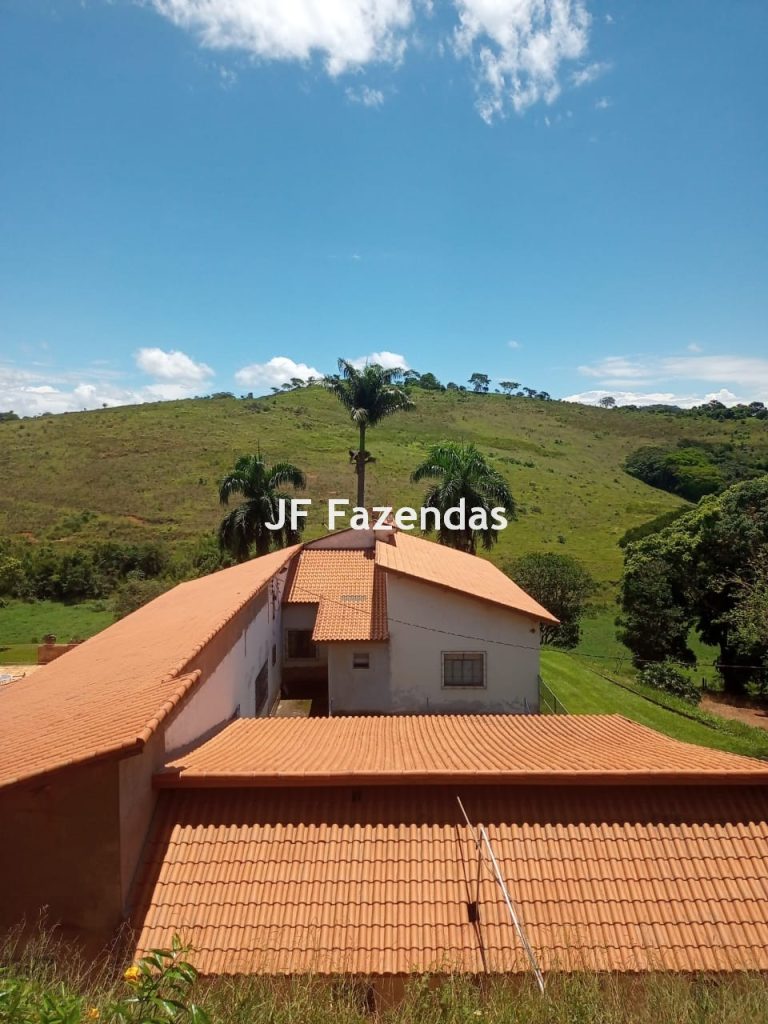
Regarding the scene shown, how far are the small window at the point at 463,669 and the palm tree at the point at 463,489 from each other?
41.8ft

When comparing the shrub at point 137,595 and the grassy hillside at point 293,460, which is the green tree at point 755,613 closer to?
the grassy hillside at point 293,460

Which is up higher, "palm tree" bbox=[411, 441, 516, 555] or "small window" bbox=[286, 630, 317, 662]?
"palm tree" bbox=[411, 441, 516, 555]

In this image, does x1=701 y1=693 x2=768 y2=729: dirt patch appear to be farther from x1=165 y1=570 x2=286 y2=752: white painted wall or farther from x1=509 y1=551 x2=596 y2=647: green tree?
x1=165 y1=570 x2=286 y2=752: white painted wall

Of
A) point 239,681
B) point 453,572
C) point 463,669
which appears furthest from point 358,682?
point 239,681

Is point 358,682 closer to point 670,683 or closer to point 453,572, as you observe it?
point 453,572

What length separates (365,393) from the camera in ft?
101

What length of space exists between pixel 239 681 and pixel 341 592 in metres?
6.82

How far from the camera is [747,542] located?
29.3 meters

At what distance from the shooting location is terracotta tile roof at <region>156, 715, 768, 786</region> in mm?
7586

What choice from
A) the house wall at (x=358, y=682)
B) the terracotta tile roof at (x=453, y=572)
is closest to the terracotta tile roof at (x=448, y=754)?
the terracotta tile roof at (x=453, y=572)

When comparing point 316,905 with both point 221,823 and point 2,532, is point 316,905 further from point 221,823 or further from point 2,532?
point 2,532

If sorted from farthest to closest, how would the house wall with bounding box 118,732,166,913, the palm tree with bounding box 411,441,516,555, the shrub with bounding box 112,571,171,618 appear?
the shrub with bounding box 112,571,171,618, the palm tree with bounding box 411,441,516,555, the house wall with bounding box 118,732,166,913

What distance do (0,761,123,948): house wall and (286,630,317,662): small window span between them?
13655mm

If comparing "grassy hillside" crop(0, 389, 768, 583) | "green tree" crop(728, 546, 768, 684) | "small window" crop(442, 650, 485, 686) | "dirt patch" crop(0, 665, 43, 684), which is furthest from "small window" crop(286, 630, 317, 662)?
"grassy hillside" crop(0, 389, 768, 583)
